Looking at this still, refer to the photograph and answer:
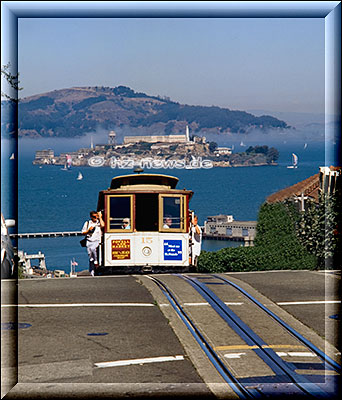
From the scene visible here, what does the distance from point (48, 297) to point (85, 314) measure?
69.8 inches

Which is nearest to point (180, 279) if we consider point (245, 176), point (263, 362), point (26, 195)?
point (26, 195)

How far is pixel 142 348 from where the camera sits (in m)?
9.63

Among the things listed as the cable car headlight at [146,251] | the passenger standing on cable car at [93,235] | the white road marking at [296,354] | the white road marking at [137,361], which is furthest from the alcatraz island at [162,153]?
the white road marking at [296,354]

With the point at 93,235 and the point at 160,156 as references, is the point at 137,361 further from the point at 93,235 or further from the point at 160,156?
the point at 160,156

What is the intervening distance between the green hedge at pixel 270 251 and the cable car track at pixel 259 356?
5211mm

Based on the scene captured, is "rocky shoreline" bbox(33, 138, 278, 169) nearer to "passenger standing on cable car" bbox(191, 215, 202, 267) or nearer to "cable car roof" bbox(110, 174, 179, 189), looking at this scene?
"cable car roof" bbox(110, 174, 179, 189)

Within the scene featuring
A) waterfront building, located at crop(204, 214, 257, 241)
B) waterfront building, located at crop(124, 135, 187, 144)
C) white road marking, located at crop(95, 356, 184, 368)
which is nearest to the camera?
white road marking, located at crop(95, 356, 184, 368)

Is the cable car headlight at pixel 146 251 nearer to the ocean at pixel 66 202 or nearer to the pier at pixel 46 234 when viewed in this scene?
the ocean at pixel 66 202

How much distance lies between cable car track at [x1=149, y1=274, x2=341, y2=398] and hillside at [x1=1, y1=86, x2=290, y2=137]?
4.26 m

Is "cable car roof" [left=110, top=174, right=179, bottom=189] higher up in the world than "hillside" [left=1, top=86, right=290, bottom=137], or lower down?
lower down

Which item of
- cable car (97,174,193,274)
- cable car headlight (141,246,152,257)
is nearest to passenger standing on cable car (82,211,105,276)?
cable car (97,174,193,274)

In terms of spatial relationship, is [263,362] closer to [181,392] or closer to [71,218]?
[181,392]

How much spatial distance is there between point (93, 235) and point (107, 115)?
876 centimetres

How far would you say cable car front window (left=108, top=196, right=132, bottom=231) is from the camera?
1691 centimetres
